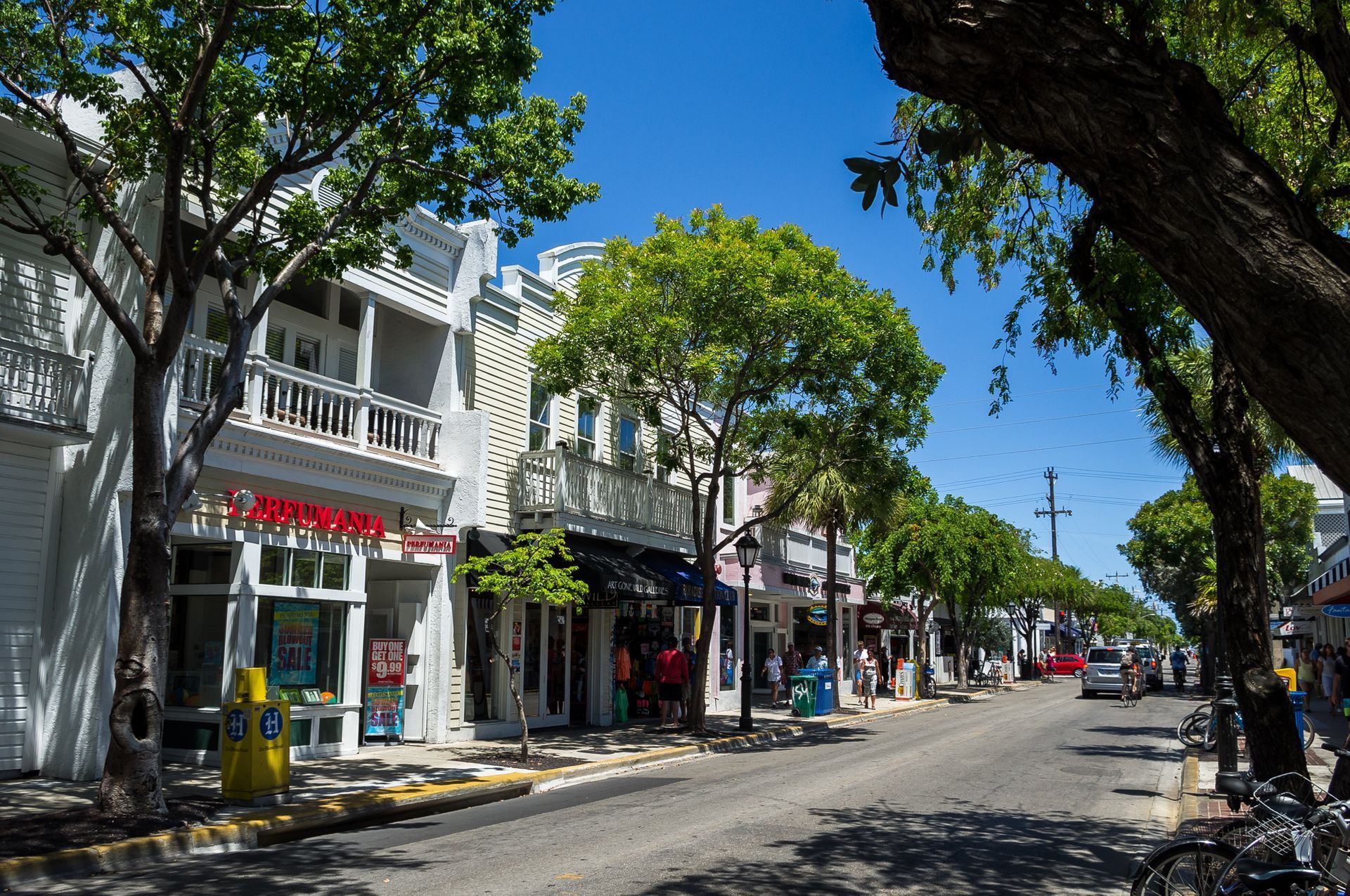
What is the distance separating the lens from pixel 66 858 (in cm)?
849

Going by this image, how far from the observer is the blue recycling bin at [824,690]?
27344mm

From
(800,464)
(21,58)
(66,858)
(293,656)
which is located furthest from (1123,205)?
(800,464)

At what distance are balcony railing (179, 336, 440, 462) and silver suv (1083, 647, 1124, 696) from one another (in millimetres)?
28306

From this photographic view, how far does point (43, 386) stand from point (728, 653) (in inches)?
822

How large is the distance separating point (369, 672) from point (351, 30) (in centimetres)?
1002

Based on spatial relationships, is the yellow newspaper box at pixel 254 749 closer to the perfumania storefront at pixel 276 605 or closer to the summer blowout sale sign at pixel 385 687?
the perfumania storefront at pixel 276 605

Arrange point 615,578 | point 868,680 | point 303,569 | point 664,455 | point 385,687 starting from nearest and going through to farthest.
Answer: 1. point 303,569
2. point 385,687
3. point 615,578
4. point 664,455
5. point 868,680

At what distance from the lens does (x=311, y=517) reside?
1552 centimetres

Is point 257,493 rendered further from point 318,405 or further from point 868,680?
point 868,680

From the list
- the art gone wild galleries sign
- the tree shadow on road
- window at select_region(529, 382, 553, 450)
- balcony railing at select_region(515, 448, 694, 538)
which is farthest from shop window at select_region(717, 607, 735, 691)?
the tree shadow on road

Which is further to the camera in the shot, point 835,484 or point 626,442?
point 835,484

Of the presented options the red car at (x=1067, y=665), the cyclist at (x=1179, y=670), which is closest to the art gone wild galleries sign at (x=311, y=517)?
the cyclist at (x=1179, y=670)

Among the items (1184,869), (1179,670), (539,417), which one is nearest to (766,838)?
(1184,869)

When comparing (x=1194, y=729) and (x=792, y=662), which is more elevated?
(x=792, y=662)
